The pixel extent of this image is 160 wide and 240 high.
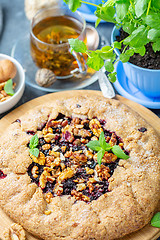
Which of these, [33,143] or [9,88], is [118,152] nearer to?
[33,143]

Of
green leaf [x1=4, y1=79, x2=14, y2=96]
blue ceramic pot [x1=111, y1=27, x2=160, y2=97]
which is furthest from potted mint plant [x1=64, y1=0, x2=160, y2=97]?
green leaf [x1=4, y1=79, x2=14, y2=96]

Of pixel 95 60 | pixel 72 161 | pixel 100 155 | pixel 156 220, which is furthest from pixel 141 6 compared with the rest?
pixel 156 220

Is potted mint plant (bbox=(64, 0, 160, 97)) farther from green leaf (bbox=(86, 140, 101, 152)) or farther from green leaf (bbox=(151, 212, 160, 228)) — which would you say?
green leaf (bbox=(151, 212, 160, 228))

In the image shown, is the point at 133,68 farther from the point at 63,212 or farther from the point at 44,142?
the point at 63,212

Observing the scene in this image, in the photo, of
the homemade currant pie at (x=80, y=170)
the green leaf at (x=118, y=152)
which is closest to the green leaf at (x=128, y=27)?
the homemade currant pie at (x=80, y=170)

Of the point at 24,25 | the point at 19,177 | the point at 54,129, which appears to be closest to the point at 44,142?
the point at 54,129

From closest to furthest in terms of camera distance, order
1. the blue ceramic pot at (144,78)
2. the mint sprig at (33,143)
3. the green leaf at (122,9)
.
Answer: the green leaf at (122,9) < the mint sprig at (33,143) < the blue ceramic pot at (144,78)

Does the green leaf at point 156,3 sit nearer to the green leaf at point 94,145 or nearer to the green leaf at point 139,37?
the green leaf at point 139,37
